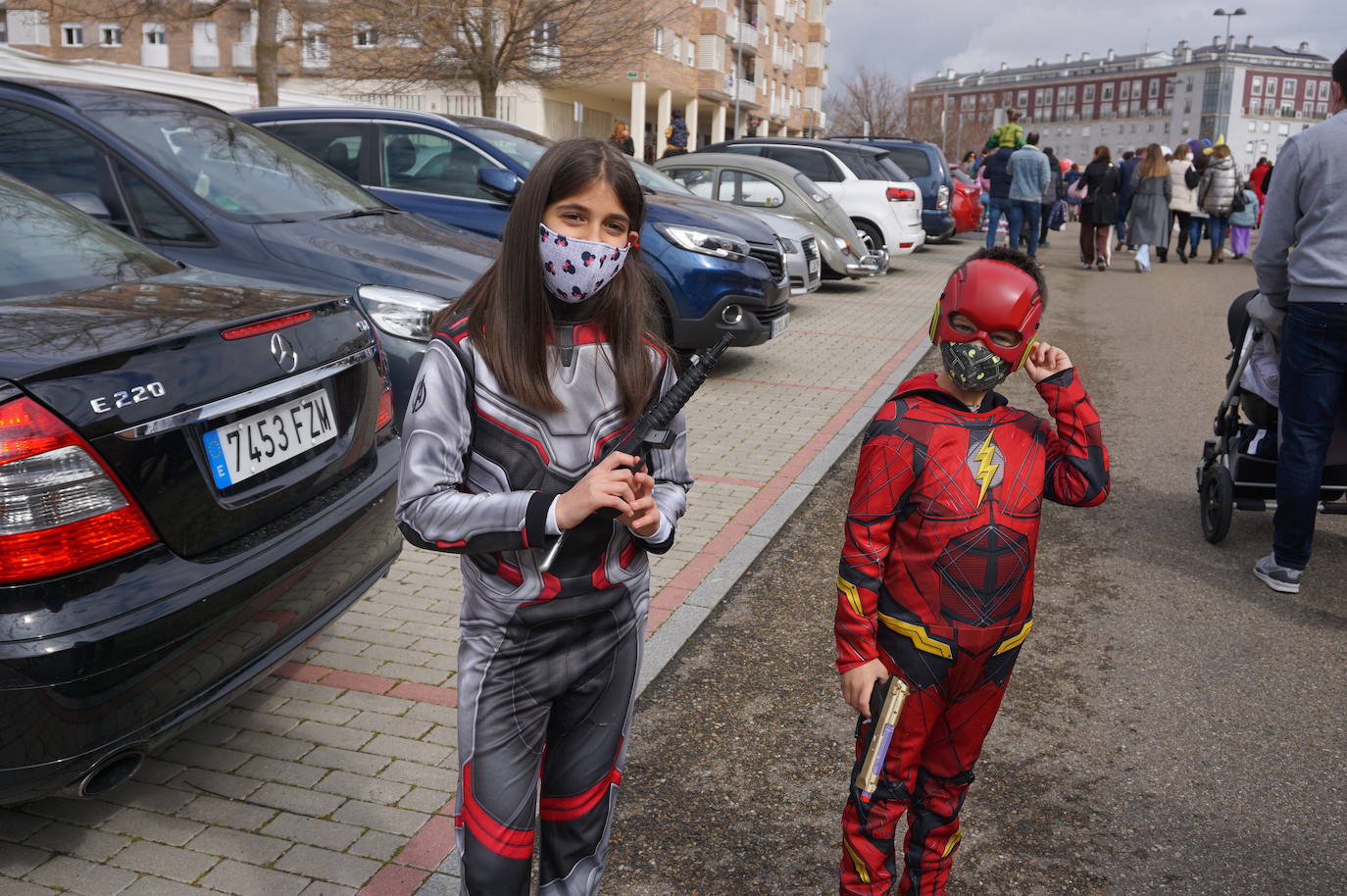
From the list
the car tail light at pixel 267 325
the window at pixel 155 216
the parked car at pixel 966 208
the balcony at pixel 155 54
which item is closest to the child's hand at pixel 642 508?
the car tail light at pixel 267 325

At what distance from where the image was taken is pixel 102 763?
2.49 meters

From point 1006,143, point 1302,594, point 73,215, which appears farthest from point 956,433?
point 1006,143

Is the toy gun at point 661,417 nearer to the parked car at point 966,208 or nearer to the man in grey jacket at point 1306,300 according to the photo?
the man in grey jacket at point 1306,300

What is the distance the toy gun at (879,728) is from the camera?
2191 mm

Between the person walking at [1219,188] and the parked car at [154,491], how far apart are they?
64.3ft

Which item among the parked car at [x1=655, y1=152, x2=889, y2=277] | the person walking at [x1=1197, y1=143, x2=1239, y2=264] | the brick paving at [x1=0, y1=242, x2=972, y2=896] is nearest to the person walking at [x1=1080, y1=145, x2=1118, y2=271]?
the person walking at [x1=1197, y1=143, x2=1239, y2=264]

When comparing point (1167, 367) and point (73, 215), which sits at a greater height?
point (73, 215)

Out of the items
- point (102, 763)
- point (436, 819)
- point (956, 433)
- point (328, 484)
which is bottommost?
point (436, 819)

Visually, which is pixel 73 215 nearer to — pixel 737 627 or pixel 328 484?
pixel 328 484

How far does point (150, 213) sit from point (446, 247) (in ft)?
4.89

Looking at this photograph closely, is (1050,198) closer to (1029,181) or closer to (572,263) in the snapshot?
(1029,181)

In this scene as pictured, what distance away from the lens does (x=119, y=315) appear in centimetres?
289

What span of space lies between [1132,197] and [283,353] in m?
19.6

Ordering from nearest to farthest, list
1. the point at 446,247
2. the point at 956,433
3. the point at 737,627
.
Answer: the point at 956,433 → the point at 737,627 → the point at 446,247
